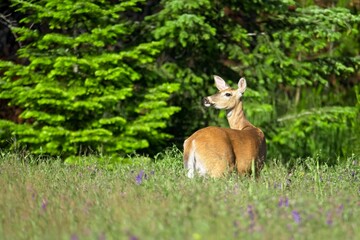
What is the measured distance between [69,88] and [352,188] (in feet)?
19.2

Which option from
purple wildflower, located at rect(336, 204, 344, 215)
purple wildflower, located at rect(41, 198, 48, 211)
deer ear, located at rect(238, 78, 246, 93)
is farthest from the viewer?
deer ear, located at rect(238, 78, 246, 93)

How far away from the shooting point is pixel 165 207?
537cm

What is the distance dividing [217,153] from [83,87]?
431 cm

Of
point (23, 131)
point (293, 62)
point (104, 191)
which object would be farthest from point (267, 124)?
point (104, 191)

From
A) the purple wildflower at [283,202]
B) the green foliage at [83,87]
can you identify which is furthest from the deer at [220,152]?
the green foliage at [83,87]

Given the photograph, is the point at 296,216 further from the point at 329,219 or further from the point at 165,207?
the point at 165,207

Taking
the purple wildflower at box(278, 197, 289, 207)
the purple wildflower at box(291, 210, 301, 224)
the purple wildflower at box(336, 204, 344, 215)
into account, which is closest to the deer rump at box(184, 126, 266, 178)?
the purple wildflower at box(278, 197, 289, 207)

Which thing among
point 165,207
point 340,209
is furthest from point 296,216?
point 165,207

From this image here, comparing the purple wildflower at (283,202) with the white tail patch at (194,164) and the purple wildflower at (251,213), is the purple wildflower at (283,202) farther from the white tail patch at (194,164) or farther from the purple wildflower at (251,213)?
the white tail patch at (194,164)

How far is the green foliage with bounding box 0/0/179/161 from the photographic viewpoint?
11508 millimetres

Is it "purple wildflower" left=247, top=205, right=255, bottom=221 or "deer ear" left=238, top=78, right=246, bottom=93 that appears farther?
"deer ear" left=238, top=78, right=246, bottom=93

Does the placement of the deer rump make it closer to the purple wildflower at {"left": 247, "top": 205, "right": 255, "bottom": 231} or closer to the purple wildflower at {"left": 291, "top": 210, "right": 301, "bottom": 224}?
the purple wildflower at {"left": 247, "top": 205, "right": 255, "bottom": 231}

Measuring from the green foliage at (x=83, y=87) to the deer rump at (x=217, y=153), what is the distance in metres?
3.45

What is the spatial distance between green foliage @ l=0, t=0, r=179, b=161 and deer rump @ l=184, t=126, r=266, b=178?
11.3 feet
